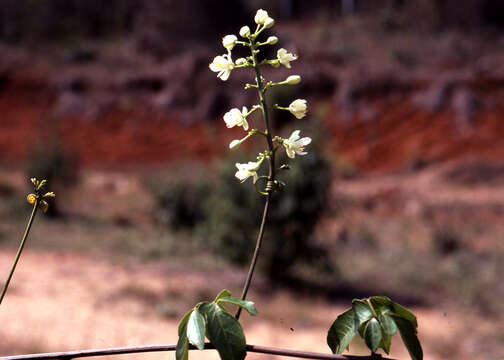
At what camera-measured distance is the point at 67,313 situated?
7645 millimetres

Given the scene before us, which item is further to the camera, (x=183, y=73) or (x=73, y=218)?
(x=183, y=73)

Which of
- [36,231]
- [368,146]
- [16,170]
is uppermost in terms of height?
[368,146]

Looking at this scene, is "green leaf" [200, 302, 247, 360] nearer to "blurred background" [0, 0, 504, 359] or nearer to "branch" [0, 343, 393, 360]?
"branch" [0, 343, 393, 360]

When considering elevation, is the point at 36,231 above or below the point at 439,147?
below

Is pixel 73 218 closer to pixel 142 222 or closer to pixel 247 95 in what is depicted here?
pixel 142 222

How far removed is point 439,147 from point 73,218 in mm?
12984

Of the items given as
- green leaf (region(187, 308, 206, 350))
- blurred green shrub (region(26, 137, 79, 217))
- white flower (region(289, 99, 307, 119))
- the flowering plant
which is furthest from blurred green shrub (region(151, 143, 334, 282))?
green leaf (region(187, 308, 206, 350))

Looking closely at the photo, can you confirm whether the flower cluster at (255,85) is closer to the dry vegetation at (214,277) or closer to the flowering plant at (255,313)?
the flowering plant at (255,313)

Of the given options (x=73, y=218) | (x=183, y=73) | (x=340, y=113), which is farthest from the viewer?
(x=183, y=73)

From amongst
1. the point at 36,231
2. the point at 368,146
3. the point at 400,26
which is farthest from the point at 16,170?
the point at 400,26

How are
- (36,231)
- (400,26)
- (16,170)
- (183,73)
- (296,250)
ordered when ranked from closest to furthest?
(296,250)
(36,231)
(16,170)
(183,73)
(400,26)

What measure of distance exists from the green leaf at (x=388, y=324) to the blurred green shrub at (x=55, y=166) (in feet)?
46.8

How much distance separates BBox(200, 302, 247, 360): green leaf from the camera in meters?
1.00

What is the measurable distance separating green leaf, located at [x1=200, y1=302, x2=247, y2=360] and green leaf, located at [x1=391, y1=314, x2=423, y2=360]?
330 mm
